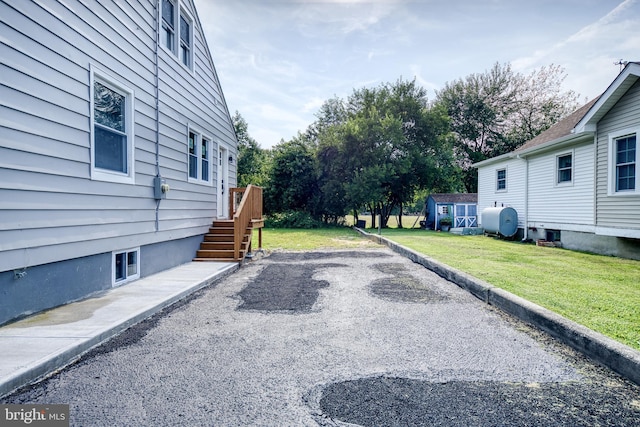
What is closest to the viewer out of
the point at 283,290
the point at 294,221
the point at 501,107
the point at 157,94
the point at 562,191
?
the point at 283,290

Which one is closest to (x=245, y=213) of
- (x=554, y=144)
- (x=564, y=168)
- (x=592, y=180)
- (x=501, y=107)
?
(x=592, y=180)

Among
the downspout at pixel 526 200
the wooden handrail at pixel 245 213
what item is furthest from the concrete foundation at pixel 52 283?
the downspout at pixel 526 200

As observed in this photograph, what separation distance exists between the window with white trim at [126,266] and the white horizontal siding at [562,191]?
11710 mm

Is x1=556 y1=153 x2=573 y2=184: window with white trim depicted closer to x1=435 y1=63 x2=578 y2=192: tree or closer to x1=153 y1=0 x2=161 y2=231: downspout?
x1=153 y1=0 x2=161 y2=231: downspout

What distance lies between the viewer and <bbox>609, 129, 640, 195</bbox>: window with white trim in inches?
345

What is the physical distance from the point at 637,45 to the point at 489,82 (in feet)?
73.3

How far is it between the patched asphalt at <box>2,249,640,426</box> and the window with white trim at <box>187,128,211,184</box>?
4.68 m

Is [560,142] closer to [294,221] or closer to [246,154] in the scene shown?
[294,221]

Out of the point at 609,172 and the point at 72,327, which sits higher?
the point at 609,172

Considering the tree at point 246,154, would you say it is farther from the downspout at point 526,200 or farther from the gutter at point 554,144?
the downspout at point 526,200

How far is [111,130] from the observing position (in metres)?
5.40

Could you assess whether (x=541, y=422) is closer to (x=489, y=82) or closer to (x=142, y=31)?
(x=142, y=31)

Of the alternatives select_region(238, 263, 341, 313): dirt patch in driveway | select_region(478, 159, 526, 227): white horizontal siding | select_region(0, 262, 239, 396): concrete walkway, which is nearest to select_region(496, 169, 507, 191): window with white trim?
select_region(478, 159, 526, 227): white horizontal siding

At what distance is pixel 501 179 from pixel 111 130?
52.9 ft
